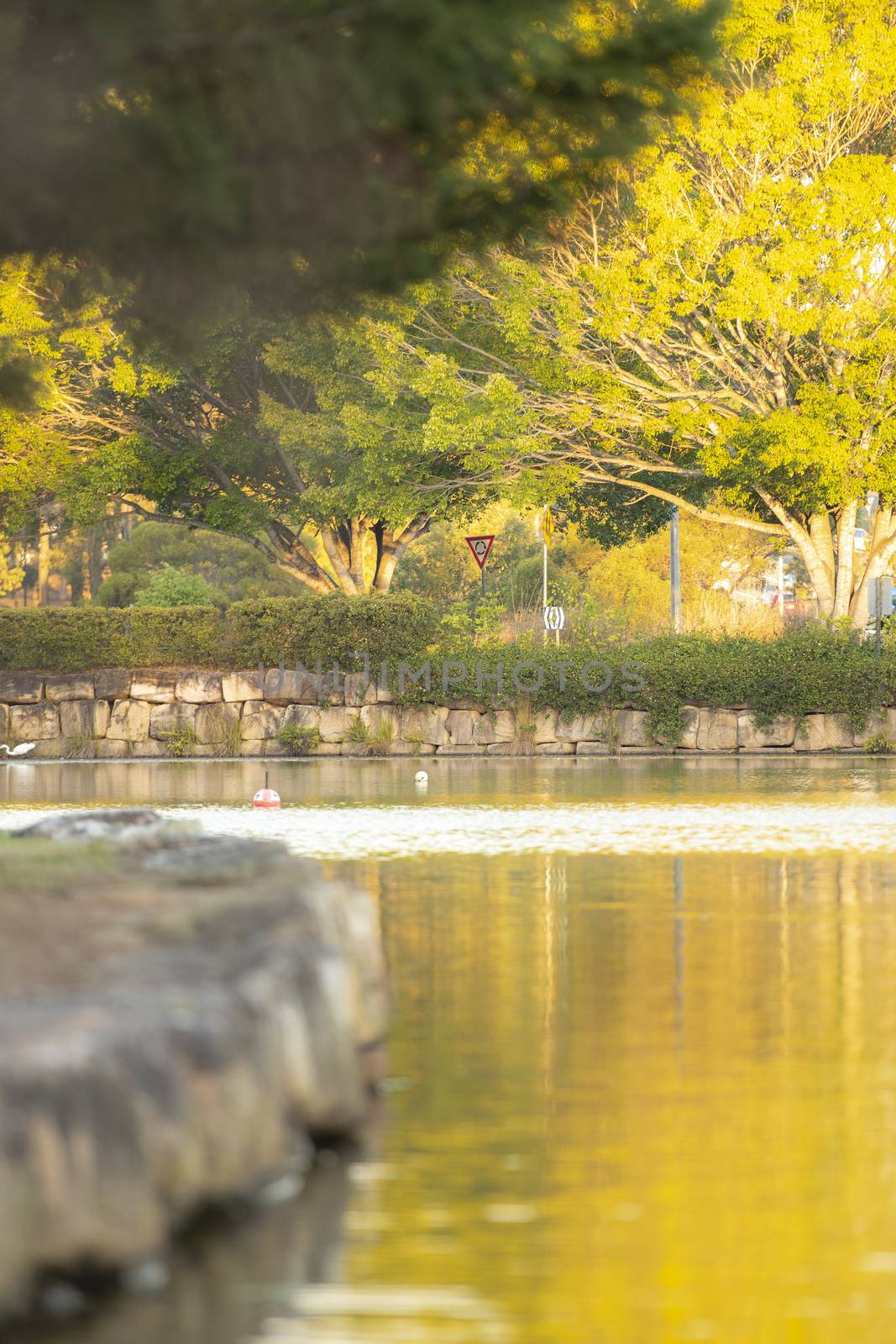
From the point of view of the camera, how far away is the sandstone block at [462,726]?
105 feet

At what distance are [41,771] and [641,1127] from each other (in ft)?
77.5

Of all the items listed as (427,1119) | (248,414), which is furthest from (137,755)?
(427,1119)

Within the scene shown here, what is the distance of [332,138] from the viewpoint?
858 cm

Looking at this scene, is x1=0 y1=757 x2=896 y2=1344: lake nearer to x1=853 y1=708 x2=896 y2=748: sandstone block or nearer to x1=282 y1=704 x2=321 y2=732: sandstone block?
x1=853 y1=708 x2=896 y2=748: sandstone block

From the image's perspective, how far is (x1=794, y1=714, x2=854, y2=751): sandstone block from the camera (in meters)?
31.0

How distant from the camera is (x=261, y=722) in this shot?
32562 mm

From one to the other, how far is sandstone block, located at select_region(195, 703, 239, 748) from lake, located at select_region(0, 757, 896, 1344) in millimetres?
18654

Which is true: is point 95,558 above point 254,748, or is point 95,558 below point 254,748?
above

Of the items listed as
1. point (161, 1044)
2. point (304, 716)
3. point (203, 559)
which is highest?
point (203, 559)

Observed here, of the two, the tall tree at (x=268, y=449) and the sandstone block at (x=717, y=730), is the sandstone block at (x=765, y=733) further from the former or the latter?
the tall tree at (x=268, y=449)

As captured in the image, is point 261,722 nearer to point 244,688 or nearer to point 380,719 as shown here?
point 244,688

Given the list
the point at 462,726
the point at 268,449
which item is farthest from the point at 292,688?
the point at 268,449

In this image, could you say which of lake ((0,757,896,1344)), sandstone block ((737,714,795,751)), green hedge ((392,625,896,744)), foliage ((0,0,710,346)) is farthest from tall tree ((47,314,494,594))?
foliage ((0,0,710,346))

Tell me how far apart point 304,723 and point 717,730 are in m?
6.67
